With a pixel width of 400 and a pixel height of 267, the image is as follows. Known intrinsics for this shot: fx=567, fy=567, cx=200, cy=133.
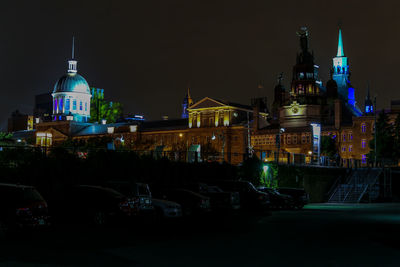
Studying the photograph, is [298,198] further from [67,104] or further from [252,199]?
[67,104]

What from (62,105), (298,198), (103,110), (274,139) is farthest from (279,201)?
(103,110)

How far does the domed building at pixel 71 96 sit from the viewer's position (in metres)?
155

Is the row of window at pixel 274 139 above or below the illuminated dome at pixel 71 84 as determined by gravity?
below

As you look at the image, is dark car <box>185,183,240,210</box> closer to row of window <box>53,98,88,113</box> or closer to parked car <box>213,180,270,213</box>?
parked car <box>213,180,270,213</box>

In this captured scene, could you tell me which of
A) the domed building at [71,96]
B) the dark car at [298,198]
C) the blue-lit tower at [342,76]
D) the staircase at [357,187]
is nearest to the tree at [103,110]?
the domed building at [71,96]

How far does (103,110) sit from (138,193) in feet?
495

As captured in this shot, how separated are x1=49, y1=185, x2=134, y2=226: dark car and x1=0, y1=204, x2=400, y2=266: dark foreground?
2.80ft

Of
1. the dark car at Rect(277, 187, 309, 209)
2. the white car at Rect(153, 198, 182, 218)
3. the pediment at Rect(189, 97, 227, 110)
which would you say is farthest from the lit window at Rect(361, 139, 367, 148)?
the white car at Rect(153, 198, 182, 218)

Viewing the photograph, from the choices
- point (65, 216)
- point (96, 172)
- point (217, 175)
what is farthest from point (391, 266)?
point (217, 175)

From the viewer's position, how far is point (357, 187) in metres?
64.1

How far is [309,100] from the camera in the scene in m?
140

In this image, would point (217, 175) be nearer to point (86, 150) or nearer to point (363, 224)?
point (86, 150)

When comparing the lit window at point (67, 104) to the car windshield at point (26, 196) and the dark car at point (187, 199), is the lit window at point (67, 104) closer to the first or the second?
the dark car at point (187, 199)

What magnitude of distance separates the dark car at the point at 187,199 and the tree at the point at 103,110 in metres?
142
